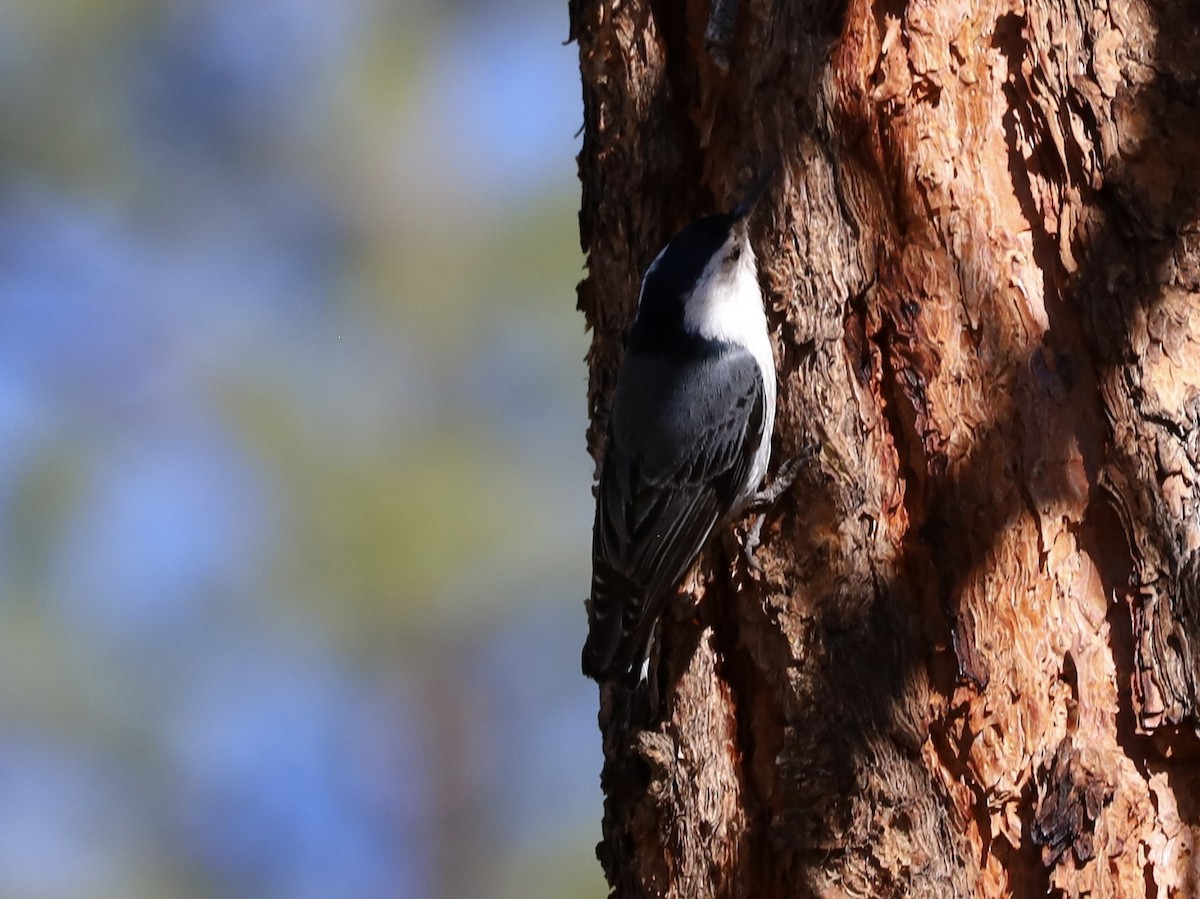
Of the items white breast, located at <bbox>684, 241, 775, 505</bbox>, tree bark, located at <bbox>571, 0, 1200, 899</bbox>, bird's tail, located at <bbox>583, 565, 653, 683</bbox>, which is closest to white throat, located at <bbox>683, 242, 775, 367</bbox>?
white breast, located at <bbox>684, 241, 775, 505</bbox>

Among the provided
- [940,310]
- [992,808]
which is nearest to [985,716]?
[992,808]

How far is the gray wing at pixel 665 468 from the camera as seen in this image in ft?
10.2

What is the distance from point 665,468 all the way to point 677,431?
97 millimetres

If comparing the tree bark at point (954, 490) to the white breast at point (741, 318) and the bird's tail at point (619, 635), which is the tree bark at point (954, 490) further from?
the white breast at point (741, 318)

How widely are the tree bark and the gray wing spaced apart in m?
0.24

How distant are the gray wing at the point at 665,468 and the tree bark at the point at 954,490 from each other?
0.24 metres

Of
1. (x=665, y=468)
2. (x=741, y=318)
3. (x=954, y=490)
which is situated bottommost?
(x=954, y=490)

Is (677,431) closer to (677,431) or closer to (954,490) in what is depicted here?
(677,431)

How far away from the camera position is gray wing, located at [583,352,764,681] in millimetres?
3107

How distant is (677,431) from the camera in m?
3.39

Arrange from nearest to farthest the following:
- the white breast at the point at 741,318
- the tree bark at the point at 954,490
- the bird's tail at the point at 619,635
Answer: the tree bark at the point at 954,490, the bird's tail at the point at 619,635, the white breast at the point at 741,318

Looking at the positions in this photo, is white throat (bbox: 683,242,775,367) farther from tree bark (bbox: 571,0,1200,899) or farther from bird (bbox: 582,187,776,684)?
tree bark (bbox: 571,0,1200,899)

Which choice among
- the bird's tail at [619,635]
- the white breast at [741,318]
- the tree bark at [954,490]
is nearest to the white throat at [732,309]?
the white breast at [741,318]

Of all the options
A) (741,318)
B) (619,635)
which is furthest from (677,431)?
(619,635)
